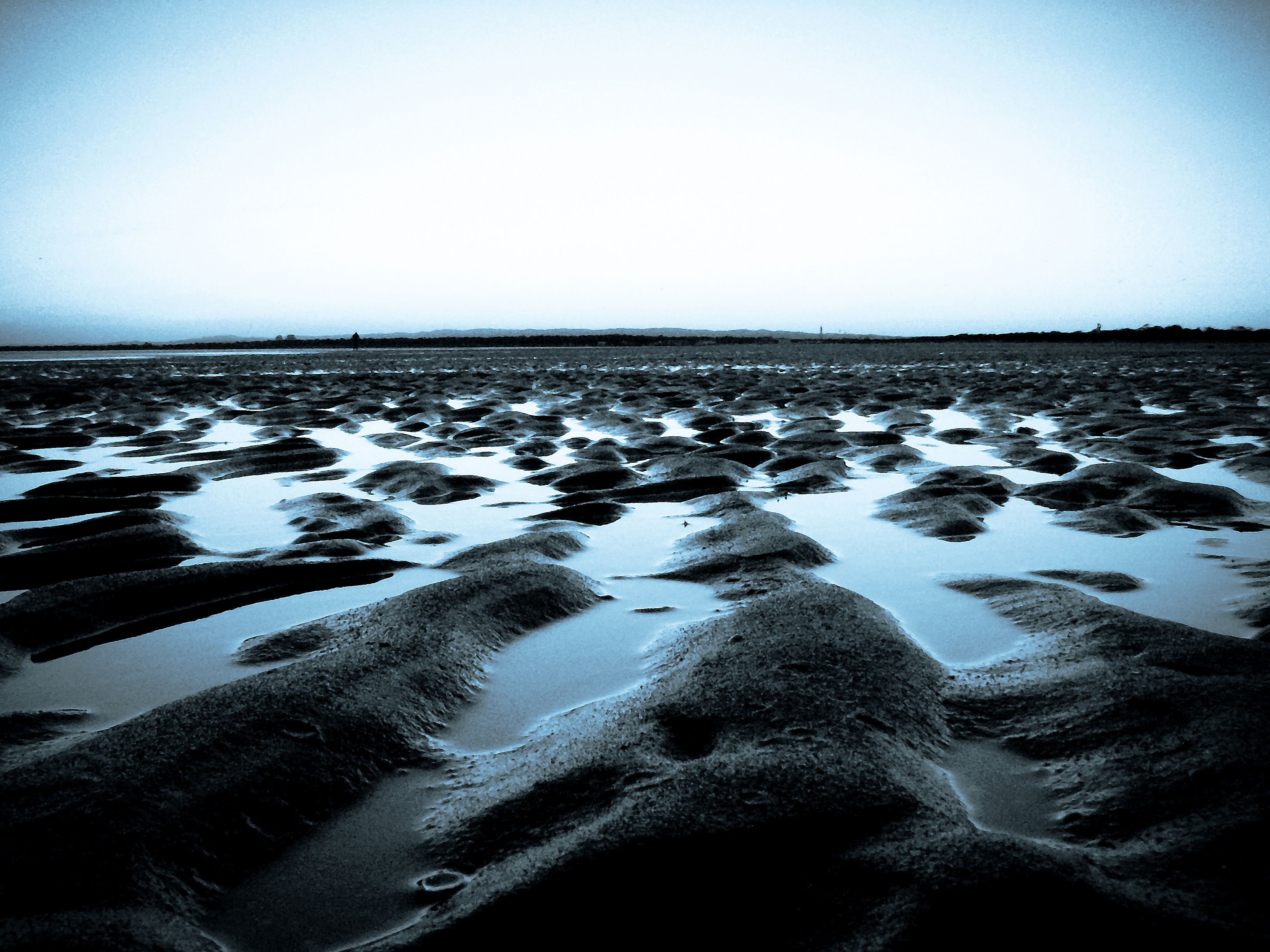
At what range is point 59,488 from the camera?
5.09m

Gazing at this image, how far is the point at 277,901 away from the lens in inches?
53.1

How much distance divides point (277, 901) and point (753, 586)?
211cm

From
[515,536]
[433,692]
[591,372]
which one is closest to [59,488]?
[515,536]

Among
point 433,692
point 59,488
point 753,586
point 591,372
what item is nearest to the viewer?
point 433,692

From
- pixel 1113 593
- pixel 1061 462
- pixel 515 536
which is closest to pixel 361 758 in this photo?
pixel 515 536

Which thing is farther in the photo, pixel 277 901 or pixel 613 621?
pixel 613 621

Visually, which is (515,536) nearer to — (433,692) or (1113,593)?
(433,692)

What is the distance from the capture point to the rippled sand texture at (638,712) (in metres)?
1.28

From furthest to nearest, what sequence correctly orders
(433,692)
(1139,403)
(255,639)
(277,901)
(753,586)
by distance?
(1139,403)
(753,586)
(255,639)
(433,692)
(277,901)

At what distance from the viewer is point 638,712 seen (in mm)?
1982

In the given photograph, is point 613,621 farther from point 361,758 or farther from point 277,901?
point 277,901

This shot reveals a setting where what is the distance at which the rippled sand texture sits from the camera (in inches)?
50.3

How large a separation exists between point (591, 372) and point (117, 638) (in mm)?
18128

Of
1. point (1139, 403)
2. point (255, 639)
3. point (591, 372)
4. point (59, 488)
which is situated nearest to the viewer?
point (255, 639)
